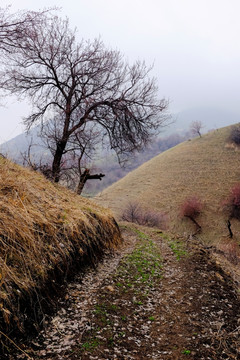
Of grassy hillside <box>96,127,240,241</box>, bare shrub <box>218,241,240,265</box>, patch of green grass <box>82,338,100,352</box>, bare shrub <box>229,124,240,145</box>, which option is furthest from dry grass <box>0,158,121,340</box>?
bare shrub <box>229,124,240,145</box>

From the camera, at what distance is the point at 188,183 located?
50812 mm

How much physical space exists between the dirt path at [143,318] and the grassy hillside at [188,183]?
29355 millimetres

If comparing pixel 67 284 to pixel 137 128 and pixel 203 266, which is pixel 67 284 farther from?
pixel 137 128

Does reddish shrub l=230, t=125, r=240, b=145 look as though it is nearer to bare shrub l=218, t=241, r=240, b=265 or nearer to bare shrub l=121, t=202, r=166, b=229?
bare shrub l=121, t=202, r=166, b=229

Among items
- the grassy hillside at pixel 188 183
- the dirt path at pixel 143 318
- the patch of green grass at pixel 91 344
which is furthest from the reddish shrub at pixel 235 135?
the patch of green grass at pixel 91 344

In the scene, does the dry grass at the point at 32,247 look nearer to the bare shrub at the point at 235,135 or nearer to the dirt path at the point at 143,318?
the dirt path at the point at 143,318

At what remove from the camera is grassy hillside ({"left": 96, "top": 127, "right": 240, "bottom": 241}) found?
39781mm

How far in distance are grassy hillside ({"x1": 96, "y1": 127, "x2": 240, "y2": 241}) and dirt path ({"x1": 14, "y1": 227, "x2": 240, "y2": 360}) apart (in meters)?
29.4

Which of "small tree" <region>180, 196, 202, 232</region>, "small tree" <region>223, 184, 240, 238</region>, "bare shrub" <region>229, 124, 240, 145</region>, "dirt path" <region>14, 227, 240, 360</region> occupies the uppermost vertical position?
"dirt path" <region>14, 227, 240, 360</region>

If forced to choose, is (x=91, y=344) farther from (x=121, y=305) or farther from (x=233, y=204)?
(x=233, y=204)

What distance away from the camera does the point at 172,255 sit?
9742 millimetres

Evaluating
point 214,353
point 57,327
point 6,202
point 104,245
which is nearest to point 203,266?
point 104,245

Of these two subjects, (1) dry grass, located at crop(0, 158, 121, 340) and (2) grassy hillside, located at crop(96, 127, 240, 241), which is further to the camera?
(2) grassy hillside, located at crop(96, 127, 240, 241)

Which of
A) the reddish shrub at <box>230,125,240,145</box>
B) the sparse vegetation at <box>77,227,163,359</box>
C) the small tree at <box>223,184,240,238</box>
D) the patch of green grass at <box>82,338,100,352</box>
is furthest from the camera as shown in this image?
the reddish shrub at <box>230,125,240,145</box>
